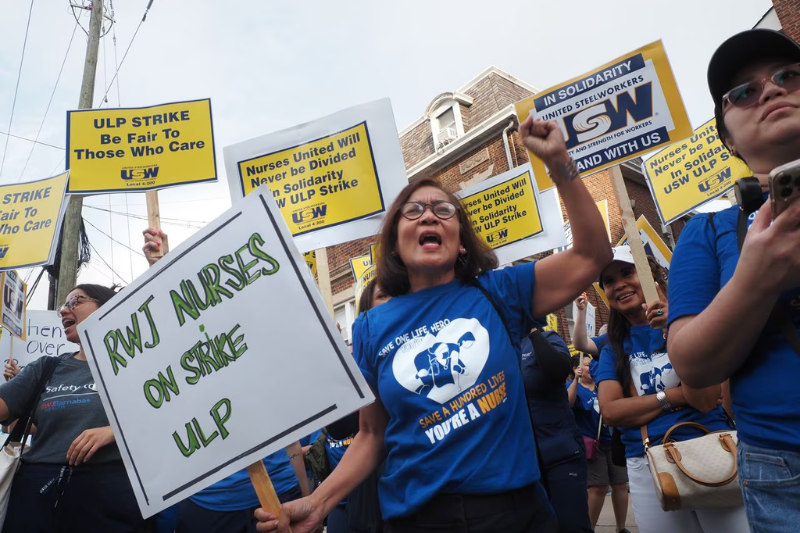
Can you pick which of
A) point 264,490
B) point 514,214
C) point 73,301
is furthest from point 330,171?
point 264,490

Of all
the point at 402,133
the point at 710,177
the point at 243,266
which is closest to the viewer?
the point at 243,266

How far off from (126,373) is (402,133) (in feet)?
55.0

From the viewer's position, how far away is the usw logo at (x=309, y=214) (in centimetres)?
384

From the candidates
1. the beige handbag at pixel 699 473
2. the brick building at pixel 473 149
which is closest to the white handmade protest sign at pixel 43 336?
the beige handbag at pixel 699 473

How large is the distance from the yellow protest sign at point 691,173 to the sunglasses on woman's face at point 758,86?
12.8 ft

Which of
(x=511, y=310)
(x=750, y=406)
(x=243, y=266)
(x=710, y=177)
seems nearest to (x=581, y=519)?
(x=511, y=310)

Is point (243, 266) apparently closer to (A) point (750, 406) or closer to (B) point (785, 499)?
(A) point (750, 406)

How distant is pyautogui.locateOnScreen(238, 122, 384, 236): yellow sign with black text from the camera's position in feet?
12.4

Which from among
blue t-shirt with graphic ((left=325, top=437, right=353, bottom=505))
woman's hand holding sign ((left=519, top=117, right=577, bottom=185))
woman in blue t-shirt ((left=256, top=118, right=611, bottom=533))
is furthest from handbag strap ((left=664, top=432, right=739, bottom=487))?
blue t-shirt with graphic ((left=325, top=437, right=353, bottom=505))

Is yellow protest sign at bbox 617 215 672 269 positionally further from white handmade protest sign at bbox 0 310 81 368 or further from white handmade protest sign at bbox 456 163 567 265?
white handmade protest sign at bbox 0 310 81 368

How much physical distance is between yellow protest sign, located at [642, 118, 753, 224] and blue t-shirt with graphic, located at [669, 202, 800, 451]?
3973 mm

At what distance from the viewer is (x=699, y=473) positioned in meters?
2.21

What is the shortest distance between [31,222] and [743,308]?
16.7 feet

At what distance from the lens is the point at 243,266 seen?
66.7 inches
